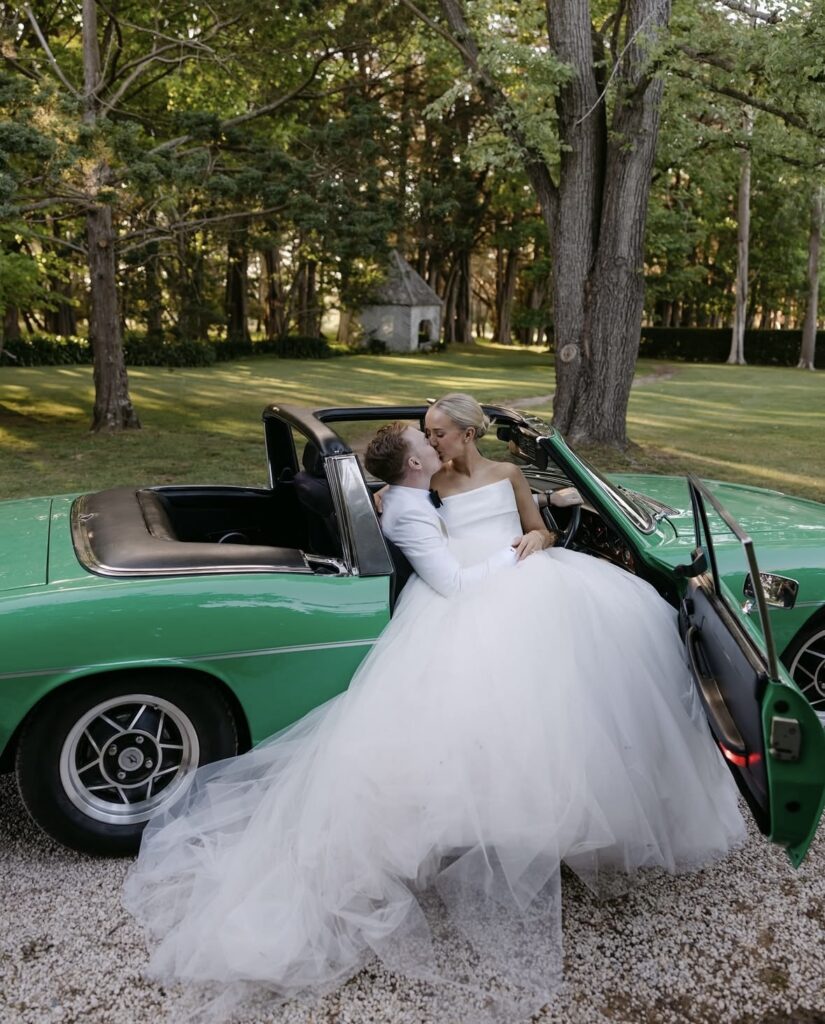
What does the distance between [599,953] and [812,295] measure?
137 feet

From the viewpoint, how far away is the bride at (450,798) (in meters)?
2.58

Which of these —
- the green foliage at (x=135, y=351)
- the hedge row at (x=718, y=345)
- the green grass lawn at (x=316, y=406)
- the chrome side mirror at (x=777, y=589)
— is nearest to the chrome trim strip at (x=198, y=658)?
the chrome side mirror at (x=777, y=589)

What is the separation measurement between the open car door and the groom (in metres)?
0.90

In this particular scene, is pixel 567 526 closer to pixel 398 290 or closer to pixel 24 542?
pixel 24 542

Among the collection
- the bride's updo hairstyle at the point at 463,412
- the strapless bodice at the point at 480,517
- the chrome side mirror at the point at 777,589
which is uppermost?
the bride's updo hairstyle at the point at 463,412

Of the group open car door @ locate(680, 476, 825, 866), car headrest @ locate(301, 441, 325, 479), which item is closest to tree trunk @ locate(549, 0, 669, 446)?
car headrest @ locate(301, 441, 325, 479)

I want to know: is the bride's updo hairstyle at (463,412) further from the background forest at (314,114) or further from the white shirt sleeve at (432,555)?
the background forest at (314,114)

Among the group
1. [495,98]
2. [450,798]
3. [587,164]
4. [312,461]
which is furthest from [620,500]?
[495,98]

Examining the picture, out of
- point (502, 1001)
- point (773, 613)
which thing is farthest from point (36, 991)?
point (773, 613)

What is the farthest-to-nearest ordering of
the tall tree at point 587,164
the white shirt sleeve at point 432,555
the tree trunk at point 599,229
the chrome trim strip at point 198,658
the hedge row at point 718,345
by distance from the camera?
the hedge row at point 718,345 → the tree trunk at point 599,229 → the tall tree at point 587,164 → the white shirt sleeve at point 432,555 → the chrome trim strip at point 198,658

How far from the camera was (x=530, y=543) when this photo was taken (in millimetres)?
3371

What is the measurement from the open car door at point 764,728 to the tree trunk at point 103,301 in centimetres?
1310

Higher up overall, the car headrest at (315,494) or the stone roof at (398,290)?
the stone roof at (398,290)

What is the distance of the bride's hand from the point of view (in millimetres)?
3346
